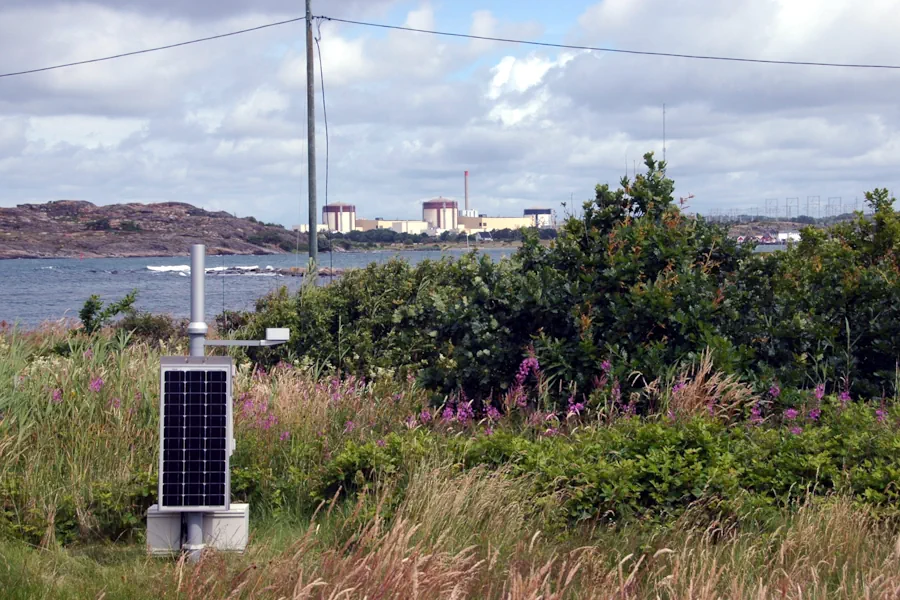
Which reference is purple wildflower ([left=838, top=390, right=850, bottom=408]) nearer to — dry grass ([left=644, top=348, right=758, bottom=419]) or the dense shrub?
the dense shrub

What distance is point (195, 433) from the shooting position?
493 cm

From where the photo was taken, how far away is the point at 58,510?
5645mm

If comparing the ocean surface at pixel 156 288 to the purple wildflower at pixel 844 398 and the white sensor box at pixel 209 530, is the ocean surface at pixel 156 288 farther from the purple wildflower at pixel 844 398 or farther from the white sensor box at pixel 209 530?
the white sensor box at pixel 209 530

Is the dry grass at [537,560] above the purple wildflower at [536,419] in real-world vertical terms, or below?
below

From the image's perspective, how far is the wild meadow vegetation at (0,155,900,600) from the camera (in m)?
4.54

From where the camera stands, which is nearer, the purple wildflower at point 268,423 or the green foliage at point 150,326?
the purple wildflower at point 268,423

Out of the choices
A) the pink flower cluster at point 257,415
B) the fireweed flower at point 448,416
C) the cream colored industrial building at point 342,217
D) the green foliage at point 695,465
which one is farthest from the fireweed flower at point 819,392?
the cream colored industrial building at point 342,217

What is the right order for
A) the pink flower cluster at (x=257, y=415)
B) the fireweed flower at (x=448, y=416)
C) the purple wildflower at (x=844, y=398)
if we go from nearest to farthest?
the pink flower cluster at (x=257, y=415), the purple wildflower at (x=844, y=398), the fireweed flower at (x=448, y=416)

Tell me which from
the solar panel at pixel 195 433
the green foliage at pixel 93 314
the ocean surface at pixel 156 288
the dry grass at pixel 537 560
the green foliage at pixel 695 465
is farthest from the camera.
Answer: the ocean surface at pixel 156 288

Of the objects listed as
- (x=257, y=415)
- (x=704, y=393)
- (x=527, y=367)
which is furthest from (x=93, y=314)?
(x=704, y=393)

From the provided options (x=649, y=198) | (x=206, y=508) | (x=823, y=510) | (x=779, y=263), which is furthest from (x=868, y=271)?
(x=206, y=508)

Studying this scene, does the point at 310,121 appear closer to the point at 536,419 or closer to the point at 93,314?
the point at 93,314

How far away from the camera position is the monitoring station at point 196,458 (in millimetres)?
4895

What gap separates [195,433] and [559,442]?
230 cm
